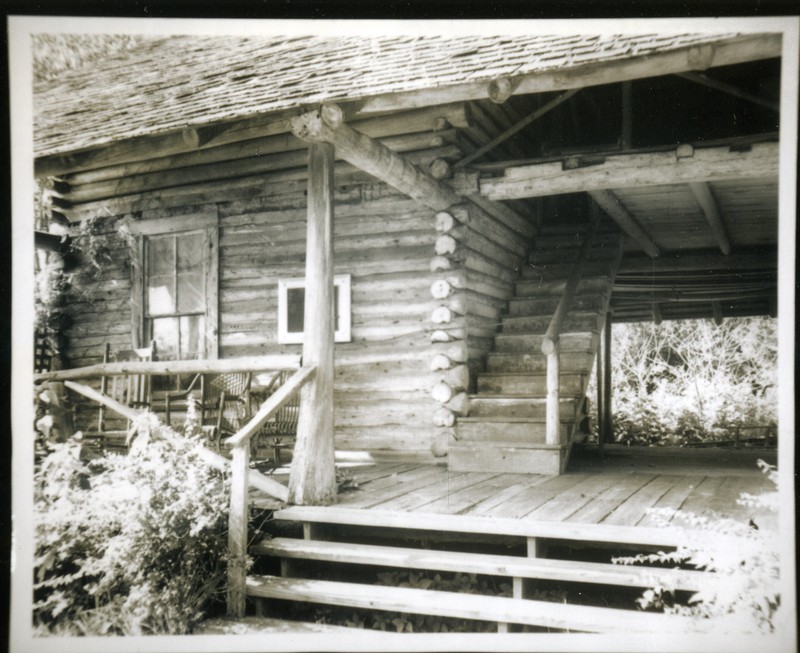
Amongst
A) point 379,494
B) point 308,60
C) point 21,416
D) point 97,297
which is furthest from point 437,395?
point 97,297

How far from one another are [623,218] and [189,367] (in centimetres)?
453

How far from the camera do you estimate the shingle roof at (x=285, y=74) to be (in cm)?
454

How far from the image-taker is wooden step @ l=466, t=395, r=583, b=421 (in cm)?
646

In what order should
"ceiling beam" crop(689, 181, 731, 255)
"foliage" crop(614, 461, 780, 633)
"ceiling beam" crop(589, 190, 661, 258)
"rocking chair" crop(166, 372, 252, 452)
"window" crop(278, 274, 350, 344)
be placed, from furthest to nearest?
"window" crop(278, 274, 350, 344)
"ceiling beam" crop(589, 190, 661, 258)
"ceiling beam" crop(689, 181, 731, 255)
"rocking chair" crop(166, 372, 252, 452)
"foliage" crop(614, 461, 780, 633)

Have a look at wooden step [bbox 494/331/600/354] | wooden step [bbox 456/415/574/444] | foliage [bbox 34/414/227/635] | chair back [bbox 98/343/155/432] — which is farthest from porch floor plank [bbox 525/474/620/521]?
chair back [bbox 98/343/155/432]

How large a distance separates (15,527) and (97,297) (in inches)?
175

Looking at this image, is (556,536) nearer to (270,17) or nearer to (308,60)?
(270,17)

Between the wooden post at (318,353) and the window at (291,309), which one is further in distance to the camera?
the window at (291,309)

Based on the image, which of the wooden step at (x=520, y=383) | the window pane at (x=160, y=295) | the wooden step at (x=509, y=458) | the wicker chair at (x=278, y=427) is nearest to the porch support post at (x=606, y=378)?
the wooden step at (x=520, y=383)

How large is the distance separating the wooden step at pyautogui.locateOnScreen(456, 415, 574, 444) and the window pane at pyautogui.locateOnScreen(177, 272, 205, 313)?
3343mm

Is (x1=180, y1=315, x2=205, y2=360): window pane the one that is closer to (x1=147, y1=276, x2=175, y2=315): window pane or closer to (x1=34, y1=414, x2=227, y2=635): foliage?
(x1=147, y1=276, x2=175, y2=315): window pane

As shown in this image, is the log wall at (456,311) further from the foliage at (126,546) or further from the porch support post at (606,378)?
the porch support post at (606,378)

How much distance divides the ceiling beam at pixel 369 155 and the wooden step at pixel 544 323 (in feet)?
5.58

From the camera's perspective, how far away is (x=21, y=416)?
4023mm
